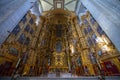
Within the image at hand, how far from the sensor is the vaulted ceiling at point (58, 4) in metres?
20.2

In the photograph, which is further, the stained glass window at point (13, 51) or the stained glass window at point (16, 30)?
the stained glass window at point (16, 30)

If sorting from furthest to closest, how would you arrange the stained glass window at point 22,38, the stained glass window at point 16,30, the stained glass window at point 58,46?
the stained glass window at point 58,46 < the stained glass window at point 22,38 < the stained glass window at point 16,30

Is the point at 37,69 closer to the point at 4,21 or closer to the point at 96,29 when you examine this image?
the point at 4,21

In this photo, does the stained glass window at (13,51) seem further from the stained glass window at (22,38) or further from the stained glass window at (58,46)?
the stained glass window at (58,46)

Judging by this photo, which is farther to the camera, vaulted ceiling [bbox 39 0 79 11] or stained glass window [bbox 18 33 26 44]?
vaulted ceiling [bbox 39 0 79 11]

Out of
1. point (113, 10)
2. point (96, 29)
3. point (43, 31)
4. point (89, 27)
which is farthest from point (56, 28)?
point (113, 10)

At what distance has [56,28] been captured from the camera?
66.8 ft

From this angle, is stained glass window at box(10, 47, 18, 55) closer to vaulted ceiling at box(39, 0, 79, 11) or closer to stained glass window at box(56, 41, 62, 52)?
stained glass window at box(56, 41, 62, 52)

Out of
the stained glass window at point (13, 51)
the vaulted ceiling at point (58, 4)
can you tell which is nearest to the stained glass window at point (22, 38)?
the stained glass window at point (13, 51)

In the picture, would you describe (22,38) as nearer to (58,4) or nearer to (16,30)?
(16,30)

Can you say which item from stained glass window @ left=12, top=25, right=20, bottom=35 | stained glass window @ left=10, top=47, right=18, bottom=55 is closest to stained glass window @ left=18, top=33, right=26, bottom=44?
stained glass window @ left=12, top=25, right=20, bottom=35

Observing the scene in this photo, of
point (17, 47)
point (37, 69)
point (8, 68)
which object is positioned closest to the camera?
point (8, 68)

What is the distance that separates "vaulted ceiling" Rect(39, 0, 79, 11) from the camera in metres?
20.2

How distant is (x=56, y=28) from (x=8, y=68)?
41.0 feet
